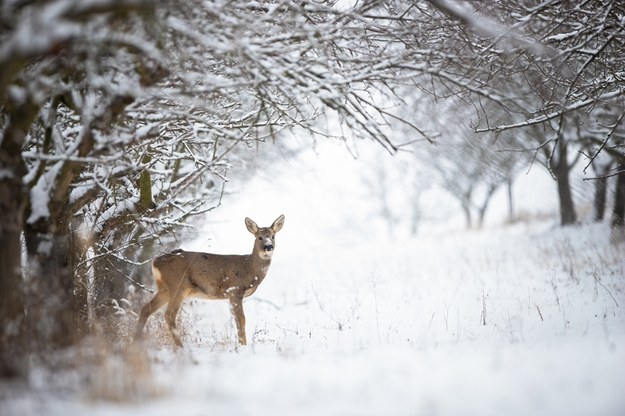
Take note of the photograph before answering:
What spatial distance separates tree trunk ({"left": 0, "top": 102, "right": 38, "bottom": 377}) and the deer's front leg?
2.85 meters

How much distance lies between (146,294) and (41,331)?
6.55 m

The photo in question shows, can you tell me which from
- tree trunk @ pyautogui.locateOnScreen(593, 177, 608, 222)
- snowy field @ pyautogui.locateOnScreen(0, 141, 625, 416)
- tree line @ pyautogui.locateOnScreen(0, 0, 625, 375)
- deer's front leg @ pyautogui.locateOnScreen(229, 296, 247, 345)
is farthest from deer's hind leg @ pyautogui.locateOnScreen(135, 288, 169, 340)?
tree trunk @ pyautogui.locateOnScreen(593, 177, 608, 222)

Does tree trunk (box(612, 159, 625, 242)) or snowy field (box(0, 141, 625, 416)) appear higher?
tree trunk (box(612, 159, 625, 242))

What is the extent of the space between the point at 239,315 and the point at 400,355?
2864mm

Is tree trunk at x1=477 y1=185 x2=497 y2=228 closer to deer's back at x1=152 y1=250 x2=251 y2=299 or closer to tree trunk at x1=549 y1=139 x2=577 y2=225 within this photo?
tree trunk at x1=549 y1=139 x2=577 y2=225

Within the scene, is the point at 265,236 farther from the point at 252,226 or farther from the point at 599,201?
the point at 599,201

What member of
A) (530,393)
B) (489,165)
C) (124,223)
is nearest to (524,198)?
(489,165)

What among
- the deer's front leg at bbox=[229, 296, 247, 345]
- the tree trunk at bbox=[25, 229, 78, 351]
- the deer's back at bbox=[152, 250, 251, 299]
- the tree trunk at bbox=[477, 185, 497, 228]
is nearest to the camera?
the tree trunk at bbox=[25, 229, 78, 351]

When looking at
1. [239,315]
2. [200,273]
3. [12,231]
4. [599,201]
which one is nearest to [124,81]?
[12,231]

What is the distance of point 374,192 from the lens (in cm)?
4291

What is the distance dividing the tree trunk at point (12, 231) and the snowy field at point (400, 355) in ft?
1.27

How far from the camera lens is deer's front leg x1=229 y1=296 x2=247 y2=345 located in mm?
6816

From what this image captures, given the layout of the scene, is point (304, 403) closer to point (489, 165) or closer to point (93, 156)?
point (93, 156)

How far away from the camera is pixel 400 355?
4.66 meters
